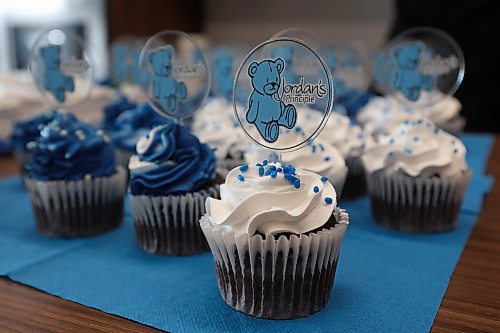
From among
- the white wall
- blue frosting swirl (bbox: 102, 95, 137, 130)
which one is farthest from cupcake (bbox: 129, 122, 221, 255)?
the white wall

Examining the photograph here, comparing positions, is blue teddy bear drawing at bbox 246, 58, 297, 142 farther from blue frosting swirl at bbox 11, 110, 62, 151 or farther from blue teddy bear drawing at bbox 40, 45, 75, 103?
blue frosting swirl at bbox 11, 110, 62, 151

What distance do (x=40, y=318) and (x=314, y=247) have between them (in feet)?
2.41

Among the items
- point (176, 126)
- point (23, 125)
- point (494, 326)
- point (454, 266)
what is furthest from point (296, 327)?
point (23, 125)

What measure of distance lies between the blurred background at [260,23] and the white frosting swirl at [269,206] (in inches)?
111

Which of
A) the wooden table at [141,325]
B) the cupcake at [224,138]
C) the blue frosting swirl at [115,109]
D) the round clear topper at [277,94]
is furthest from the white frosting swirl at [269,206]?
the blue frosting swirl at [115,109]

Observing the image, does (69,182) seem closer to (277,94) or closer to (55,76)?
(55,76)

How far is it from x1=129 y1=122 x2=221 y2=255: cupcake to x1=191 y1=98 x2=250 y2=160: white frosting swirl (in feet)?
1.16

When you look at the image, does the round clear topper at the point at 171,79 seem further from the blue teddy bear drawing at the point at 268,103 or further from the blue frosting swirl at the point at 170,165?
the blue teddy bear drawing at the point at 268,103

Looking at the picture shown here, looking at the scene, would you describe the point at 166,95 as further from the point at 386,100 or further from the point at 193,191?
the point at 386,100

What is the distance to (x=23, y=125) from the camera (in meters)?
2.88

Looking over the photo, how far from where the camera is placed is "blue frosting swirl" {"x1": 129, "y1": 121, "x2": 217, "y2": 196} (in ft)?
6.60

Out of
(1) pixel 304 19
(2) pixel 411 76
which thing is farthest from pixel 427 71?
(1) pixel 304 19

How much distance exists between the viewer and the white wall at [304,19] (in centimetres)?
688

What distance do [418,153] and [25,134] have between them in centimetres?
188
